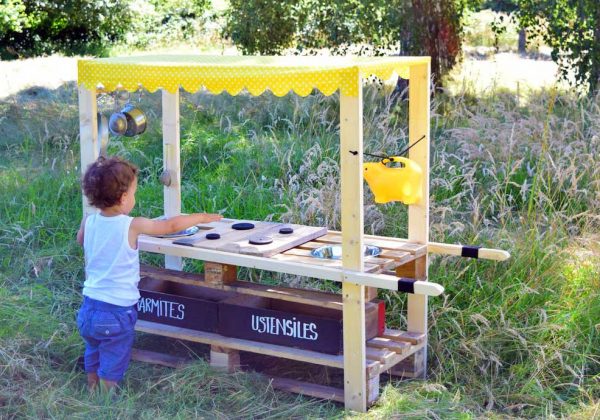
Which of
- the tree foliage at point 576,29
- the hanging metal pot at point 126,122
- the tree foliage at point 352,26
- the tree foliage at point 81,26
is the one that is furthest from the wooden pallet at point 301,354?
the tree foliage at point 81,26

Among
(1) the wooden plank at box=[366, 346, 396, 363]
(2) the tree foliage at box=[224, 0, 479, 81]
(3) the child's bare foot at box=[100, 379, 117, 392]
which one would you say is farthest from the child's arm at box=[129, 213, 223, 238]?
(2) the tree foliage at box=[224, 0, 479, 81]

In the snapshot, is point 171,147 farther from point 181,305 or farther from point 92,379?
point 92,379

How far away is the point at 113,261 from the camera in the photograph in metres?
4.18

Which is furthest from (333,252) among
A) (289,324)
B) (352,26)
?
(352,26)

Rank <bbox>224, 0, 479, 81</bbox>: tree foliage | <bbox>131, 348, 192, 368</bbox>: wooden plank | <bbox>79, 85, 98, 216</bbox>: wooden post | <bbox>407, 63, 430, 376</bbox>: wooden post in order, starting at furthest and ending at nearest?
<bbox>224, 0, 479, 81</bbox>: tree foliage → <bbox>131, 348, 192, 368</bbox>: wooden plank → <bbox>79, 85, 98, 216</bbox>: wooden post → <bbox>407, 63, 430, 376</bbox>: wooden post

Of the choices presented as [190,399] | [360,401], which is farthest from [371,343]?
[190,399]

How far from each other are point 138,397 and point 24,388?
599 millimetres

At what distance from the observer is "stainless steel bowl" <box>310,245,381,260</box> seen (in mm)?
4290

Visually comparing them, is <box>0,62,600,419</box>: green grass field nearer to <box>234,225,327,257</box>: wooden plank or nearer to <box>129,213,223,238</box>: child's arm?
<box>234,225,327,257</box>: wooden plank

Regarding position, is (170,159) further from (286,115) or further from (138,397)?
(286,115)

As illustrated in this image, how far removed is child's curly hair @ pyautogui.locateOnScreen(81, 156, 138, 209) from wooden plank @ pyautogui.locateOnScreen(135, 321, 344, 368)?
79 centimetres

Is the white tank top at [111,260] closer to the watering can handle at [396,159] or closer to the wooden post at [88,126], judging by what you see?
the wooden post at [88,126]

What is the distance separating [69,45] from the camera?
698 inches

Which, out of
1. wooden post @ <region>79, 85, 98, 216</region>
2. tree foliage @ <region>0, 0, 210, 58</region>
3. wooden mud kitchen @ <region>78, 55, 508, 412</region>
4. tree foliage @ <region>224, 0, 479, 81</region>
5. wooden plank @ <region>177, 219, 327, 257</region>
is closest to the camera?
wooden mud kitchen @ <region>78, 55, 508, 412</region>
